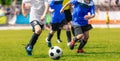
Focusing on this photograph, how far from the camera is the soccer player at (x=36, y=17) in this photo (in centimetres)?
1430

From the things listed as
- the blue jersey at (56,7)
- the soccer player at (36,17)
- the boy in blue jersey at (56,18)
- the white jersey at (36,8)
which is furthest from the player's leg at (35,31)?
the blue jersey at (56,7)

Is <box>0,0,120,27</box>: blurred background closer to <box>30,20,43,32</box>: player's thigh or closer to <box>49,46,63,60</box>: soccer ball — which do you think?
<box>30,20,43,32</box>: player's thigh

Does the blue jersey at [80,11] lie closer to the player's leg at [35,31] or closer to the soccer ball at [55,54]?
the player's leg at [35,31]

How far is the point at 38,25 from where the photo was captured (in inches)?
564

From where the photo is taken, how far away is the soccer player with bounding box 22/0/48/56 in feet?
46.9

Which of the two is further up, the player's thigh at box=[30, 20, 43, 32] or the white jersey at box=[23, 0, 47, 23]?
the white jersey at box=[23, 0, 47, 23]

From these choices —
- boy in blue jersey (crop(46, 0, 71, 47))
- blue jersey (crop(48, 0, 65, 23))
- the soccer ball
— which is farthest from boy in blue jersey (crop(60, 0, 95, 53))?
blue jersey (crop(48, 0, 65, 23))

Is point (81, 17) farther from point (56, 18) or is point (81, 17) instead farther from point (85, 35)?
point (56, 18)

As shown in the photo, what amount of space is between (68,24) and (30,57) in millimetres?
4726

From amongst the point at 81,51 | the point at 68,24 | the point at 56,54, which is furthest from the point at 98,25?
the point at 56,54

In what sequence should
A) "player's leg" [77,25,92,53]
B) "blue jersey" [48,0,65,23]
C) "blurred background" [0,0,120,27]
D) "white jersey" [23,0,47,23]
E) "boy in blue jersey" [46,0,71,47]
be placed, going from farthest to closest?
"blurred background" [0,0,120,27] → "blue jersey" [48,0,65,23] → "boy in blue jersey" [46,0,71,47] → "player's leg" [77,25,92,53] → "white jersey" [23,0,47,23]

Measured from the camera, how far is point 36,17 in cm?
1455

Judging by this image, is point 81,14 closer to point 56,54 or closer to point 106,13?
point 56,54

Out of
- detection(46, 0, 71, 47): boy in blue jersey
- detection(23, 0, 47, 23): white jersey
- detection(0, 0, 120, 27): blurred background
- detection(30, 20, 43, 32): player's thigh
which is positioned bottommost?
detection(0, 0, 120, 27): blurred background
